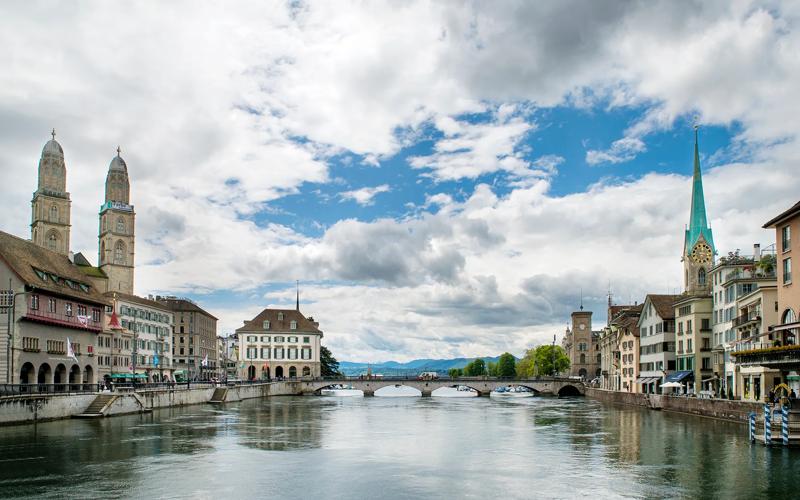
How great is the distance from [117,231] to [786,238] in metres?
116

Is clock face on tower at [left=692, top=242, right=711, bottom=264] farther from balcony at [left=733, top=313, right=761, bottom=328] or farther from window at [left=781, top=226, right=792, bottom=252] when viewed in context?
window at [left=781, top=226, right=792, bottom=252]

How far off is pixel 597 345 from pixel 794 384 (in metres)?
108

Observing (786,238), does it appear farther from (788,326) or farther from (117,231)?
(117,231)

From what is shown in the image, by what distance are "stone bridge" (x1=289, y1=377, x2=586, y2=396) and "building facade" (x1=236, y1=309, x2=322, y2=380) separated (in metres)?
10.2

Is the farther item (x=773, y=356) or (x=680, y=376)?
(x=680, y=376)

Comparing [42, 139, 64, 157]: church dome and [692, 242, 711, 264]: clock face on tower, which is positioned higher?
[42, 139, 64, 157]: church dome

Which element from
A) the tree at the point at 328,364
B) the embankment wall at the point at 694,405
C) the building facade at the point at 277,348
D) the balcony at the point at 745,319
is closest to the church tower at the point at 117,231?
the building facade at the point at 277,348

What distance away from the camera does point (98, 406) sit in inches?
2466

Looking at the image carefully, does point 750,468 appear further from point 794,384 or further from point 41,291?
point 41,291

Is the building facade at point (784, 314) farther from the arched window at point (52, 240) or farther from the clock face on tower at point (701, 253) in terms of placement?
the arched window at point (52, 240)

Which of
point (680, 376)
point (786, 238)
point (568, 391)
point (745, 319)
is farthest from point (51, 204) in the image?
point (786, 238)

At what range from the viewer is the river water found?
30.4 meters

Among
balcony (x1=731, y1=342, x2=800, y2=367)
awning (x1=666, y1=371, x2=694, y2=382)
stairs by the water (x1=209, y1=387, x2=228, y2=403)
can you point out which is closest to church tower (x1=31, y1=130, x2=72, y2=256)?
stairs by the water (x1=209, y1=387, x2=228, y2=403)

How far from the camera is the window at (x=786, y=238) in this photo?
52.6 meters
